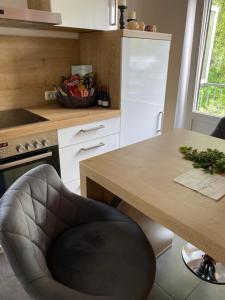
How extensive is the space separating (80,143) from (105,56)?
0.77 meters

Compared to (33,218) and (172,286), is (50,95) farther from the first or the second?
(172,286)

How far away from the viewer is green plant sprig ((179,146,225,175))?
1.05 m

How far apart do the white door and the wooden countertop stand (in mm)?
192

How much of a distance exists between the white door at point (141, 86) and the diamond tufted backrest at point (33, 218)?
1059mm

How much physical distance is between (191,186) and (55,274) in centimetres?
64

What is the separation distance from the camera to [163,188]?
900mm

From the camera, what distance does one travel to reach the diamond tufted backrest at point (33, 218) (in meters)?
0.72

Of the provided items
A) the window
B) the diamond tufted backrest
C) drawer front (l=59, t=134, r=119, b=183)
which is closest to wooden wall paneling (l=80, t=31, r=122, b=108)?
drawer front (l=59, t=134, r=119, b=183)

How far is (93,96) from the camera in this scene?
1978mm

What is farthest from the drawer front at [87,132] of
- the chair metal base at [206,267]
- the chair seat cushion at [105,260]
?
the chair metal base at [206,267]

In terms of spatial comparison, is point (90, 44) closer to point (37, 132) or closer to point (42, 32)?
point (42, 32)

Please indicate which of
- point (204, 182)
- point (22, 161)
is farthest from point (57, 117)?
point (204, 182)

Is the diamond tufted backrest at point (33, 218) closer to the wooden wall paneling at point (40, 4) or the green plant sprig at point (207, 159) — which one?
the green plant sprig at point (207, 159)

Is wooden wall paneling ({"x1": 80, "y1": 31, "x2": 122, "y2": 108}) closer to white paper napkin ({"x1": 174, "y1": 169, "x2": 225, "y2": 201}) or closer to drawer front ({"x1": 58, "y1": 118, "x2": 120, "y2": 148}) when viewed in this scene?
drawer front ({"x1": 58, "y1": 118, "x2": 120, "y2": 148})
